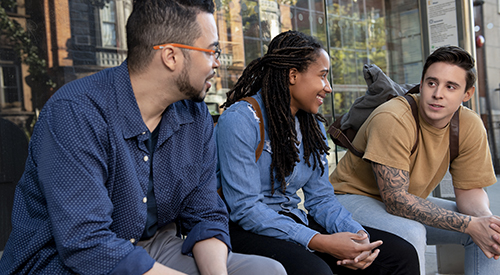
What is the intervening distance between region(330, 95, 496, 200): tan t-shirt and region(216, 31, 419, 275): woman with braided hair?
353 millimetres

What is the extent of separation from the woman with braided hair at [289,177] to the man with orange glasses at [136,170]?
0.73 ft

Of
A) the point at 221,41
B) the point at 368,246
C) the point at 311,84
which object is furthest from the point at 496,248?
the point at 221,41

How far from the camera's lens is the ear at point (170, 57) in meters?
1.67

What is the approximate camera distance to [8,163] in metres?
3.02

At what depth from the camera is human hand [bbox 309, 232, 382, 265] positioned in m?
2.04

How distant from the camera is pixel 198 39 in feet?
5.66

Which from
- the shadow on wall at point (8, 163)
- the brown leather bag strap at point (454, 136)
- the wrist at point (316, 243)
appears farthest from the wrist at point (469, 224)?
the shadow on wall at point (8, 163)

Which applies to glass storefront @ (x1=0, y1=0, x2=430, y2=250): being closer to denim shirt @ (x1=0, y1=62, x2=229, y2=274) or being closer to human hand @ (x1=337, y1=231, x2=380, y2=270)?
denim shirt @ (x1=0, y1=62, x2=229, y2=274)

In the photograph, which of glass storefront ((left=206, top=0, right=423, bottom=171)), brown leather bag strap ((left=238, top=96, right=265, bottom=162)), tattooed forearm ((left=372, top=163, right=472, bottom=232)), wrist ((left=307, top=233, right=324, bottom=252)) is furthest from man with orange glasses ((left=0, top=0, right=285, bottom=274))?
glass storefront ((left=206, top=0, right=423, bottom=171))

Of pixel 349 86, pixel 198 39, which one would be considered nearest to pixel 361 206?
pixel 198 39

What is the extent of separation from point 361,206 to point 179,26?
65.0 inches

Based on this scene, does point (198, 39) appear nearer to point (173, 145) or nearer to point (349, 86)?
point (173, 145)

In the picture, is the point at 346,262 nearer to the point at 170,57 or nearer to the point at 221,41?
the point at 170,57

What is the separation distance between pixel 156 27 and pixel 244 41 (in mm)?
2797
